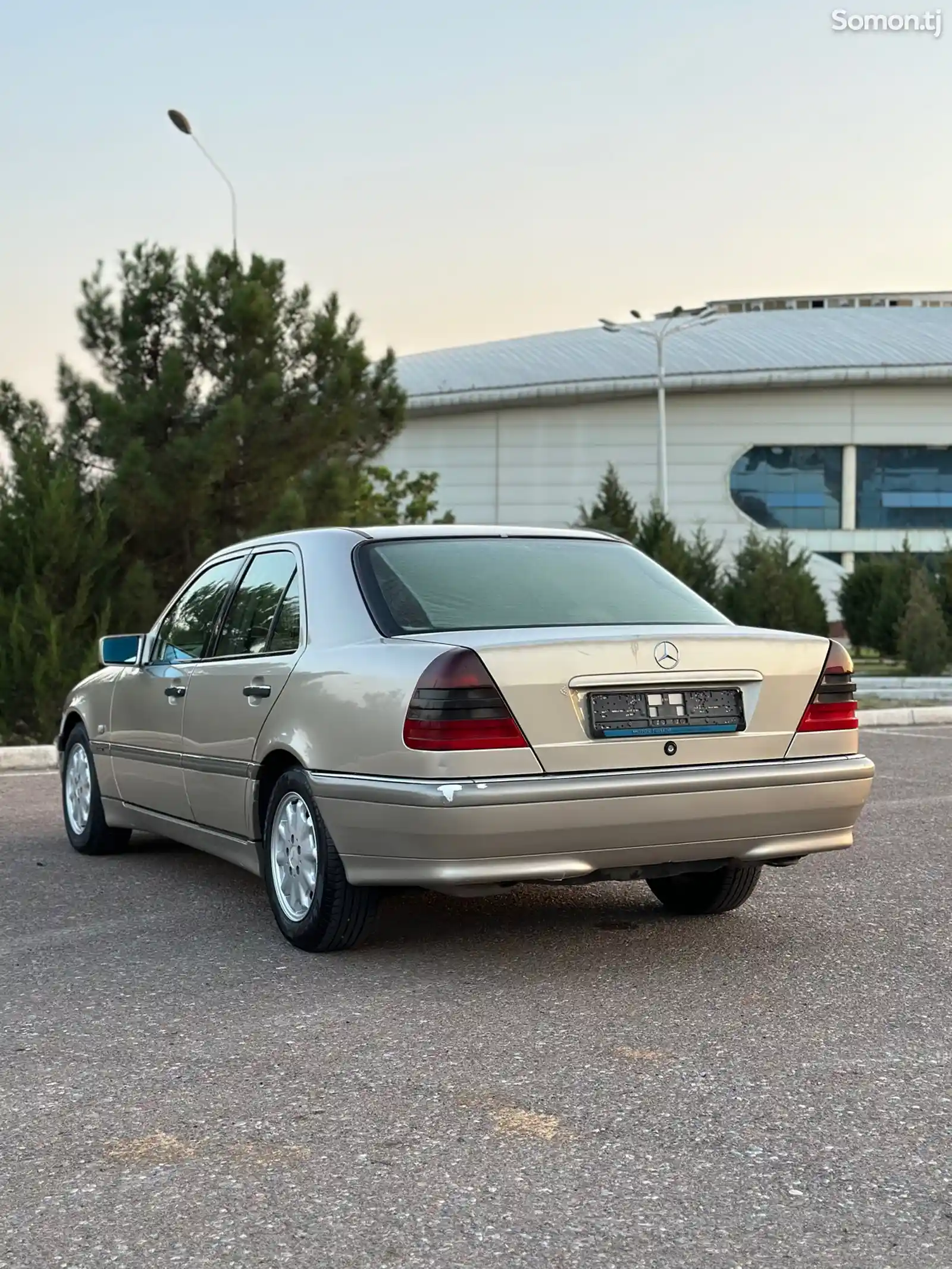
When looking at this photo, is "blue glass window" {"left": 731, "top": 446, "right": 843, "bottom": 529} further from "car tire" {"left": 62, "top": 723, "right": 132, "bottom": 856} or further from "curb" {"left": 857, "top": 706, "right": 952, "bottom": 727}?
"car tire" {"left": 62, "top": 723, "right": 132, "bottom": 856}

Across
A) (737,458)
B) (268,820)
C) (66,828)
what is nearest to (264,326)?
(66,828)

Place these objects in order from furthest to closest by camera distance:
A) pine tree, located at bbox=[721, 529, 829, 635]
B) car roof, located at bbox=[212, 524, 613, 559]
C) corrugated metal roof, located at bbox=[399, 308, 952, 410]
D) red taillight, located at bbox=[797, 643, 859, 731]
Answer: corrugated metal roof, located at bbox=[399, 308, 952, 410] → pine tree, located at bbox=[721, 529, 829, 635] → car roof, located at bbox=[212, 524, 613, 559] → red taillight, located at bbox=[797, 643, 859, 731]

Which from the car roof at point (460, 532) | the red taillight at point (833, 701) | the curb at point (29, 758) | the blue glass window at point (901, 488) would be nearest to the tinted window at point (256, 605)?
the car roof at point (460, 532)

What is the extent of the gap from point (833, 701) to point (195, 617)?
2.96 m

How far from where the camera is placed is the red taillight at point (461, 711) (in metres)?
5.08

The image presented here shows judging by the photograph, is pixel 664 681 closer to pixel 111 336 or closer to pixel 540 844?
pixel 540 844

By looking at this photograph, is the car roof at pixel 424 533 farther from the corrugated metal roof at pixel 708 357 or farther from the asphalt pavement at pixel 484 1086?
the corrugated metal roof at pixel 708 357

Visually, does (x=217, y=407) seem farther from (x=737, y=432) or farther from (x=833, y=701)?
(x=737, y=432)

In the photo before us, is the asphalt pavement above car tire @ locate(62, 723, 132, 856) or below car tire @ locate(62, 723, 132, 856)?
below

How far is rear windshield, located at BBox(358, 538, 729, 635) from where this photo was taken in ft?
18.6

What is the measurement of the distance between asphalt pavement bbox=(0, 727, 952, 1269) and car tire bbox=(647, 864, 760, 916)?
8cm

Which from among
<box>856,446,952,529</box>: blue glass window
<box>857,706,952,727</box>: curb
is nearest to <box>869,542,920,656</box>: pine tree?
<box>857,706,952,727</box>: curb

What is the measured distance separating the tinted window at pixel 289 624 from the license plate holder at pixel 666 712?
4.33 ft

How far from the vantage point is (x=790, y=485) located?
63625mm
